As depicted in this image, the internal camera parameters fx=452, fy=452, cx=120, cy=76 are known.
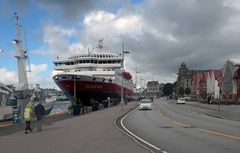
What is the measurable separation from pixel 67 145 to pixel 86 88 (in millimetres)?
51709

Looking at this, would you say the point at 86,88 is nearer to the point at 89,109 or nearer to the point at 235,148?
the point at 89,109

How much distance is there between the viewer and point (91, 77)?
69.1 metres

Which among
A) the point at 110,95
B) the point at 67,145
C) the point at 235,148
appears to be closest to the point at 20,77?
the point at 110,95

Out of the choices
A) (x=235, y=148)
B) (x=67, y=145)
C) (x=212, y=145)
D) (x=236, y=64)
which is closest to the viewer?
(x=235, y=148)

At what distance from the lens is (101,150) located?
14609 mm

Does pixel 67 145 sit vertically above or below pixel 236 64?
below

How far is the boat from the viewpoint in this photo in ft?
220

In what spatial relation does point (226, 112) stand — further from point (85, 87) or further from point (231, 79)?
point (231, 79)

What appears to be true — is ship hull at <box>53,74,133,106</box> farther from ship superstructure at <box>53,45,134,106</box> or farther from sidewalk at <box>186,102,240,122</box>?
sidewalk at <box>186,102,240,122</box>

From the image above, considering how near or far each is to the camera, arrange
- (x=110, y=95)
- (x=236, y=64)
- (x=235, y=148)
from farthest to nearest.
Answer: (x=236, y=64) < (x=110, y=95) < (x=235, y=148)

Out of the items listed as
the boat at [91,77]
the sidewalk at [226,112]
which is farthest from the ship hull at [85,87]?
the sidewalk at [226,112]

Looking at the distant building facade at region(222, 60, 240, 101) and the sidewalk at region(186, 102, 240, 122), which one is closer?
the sidewalk at region(186, 102, 240, 122)

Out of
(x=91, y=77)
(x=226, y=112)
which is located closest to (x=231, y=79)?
(x=91, y=77)

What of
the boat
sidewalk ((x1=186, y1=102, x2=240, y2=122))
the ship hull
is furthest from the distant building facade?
sidewalk ((x1=186, y1=102, x2=240, y2=122))
